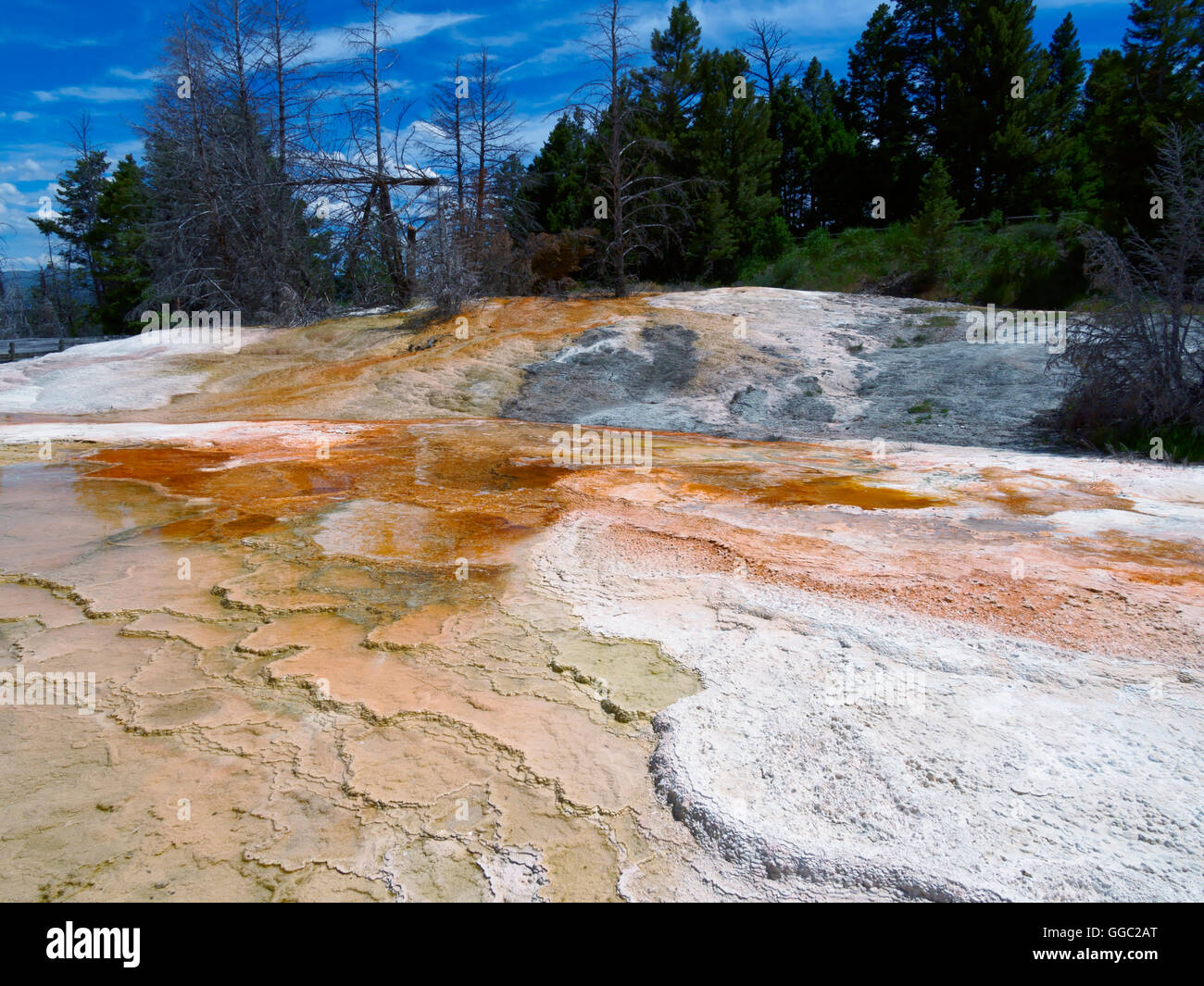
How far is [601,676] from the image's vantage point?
12.1 feet

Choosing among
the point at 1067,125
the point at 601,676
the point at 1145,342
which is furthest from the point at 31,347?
the point at 1067,125

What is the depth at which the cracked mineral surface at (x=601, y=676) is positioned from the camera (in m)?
2.53

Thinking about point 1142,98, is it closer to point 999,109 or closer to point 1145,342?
point 999,109

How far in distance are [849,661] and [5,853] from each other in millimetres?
3284

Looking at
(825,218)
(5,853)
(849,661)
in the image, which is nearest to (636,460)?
(849,661)

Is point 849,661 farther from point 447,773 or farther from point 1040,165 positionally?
point 1040,165

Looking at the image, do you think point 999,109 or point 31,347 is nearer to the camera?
point 31,347

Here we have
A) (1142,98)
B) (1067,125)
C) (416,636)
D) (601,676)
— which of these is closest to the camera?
(601,676)

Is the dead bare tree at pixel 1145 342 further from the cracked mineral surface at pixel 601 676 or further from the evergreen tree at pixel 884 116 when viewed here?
the evergreen tree at pixel 884 116

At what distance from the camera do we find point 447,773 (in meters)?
2.98

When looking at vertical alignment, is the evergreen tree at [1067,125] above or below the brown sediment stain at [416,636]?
above

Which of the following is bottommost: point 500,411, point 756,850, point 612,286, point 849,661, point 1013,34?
point 756,850

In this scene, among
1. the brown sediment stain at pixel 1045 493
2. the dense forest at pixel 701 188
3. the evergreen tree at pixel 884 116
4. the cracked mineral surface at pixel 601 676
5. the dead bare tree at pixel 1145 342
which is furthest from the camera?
the evergreen tree at pixel 884 116

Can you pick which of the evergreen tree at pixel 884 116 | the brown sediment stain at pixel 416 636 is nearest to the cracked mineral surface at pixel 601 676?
the brown sediment stain at pixel 416 636
